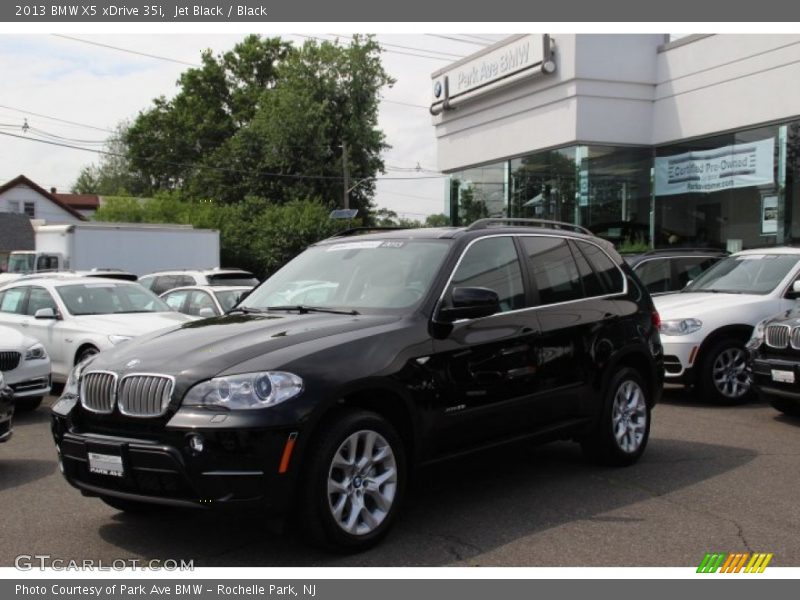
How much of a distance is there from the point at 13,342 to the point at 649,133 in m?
15.9

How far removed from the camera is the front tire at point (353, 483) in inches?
179

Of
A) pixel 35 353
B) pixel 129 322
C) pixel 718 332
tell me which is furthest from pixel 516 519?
pixel 129 322

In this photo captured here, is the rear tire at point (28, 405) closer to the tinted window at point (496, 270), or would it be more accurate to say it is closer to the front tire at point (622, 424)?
the tinted window at point (496, 270)

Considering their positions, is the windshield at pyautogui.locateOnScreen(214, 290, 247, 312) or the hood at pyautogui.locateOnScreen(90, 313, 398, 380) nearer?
the hood at pyautogui.locateOnScreen(90, 313, 398, 380)

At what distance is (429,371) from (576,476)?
6.50 feet

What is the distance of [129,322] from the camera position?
11.0 metres

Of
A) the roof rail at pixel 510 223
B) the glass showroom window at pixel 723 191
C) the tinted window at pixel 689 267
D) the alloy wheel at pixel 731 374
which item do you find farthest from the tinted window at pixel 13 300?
the glass showroom window at pixel 723 191

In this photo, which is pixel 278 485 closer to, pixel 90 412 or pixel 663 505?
pixel 90 412

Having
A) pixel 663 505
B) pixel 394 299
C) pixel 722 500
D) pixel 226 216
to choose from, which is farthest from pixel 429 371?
pixel 226 216

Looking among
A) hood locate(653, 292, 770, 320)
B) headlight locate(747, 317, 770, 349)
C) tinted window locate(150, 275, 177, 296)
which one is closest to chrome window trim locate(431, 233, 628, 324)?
headlight locate(747, 317, 770, 349)

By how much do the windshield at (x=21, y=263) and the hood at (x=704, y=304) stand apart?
21.6 meters

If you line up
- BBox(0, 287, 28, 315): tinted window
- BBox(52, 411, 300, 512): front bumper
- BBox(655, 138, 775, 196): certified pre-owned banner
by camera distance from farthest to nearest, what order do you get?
1. BBox(655, 138, 775, 196): certified pre-owned banner
2. BBox(0, 287, 28, 315): tinted window
3. BBox(52, 411, 300, 512): front bumper

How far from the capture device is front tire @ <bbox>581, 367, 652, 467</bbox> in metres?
6.63

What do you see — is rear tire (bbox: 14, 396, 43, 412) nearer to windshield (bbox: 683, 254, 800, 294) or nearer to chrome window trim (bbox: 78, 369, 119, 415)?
chrome window trim (bbox: 78, 369, 119, 415)
